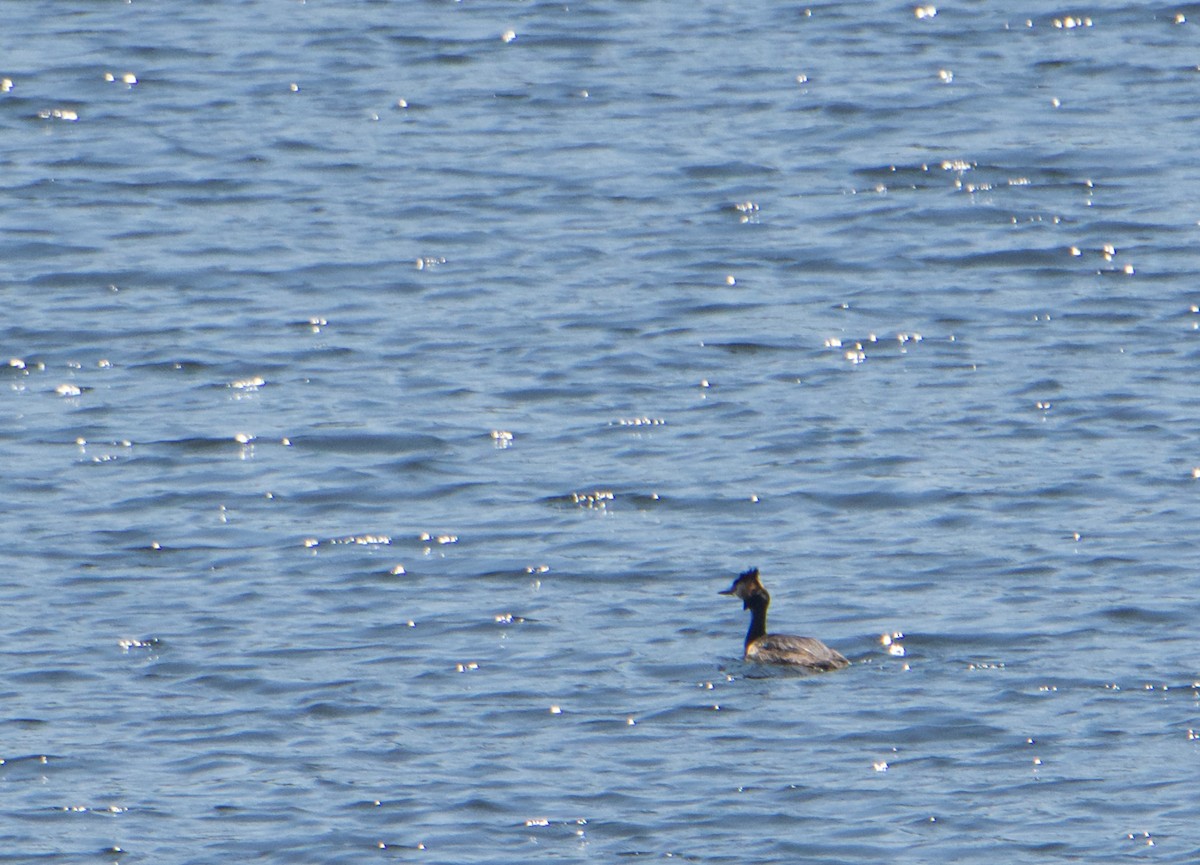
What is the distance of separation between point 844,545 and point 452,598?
246 centimetres

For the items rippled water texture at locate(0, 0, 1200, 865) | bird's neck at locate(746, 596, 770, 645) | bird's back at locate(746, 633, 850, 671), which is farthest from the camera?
bird's neck at locate(746, 596, 770, 645)

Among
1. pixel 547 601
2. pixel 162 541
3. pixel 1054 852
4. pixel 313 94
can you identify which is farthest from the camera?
pixel 313 94

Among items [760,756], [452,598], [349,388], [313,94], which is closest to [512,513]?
[452,598]

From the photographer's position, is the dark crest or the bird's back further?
the dark crest

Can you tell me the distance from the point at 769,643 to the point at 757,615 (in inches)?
22.3

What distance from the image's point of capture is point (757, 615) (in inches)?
565

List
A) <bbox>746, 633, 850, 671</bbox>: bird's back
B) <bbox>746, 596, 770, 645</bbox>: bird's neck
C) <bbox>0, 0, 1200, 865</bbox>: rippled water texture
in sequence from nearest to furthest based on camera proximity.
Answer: <bbox>0, 0, 1200, 865</bbox>: rippled water texture, <bbox>746, 633, 850, 671</bbox>: bird's back, <bbox>746, 596, 770, 645</bbox>: bird's neck

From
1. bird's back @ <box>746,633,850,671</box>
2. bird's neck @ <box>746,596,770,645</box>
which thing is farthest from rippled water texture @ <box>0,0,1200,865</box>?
bird's neck @ <box>746,596,770,645</box>

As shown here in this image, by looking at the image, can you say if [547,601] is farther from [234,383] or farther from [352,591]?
[234,383]

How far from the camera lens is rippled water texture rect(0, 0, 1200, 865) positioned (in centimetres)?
1252

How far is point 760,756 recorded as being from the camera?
1283 cm

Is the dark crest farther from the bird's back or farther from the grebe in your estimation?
the bird's back

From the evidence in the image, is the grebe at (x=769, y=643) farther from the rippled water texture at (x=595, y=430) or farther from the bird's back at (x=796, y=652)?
the rippled water texture at (x=595, y=430)

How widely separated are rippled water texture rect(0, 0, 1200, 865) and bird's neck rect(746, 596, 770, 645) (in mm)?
220
